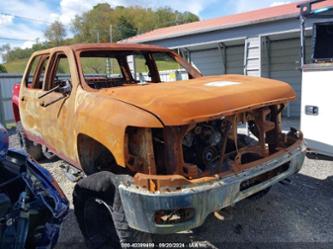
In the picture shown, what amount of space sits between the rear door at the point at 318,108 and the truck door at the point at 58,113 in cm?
325

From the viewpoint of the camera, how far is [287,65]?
1210 cm

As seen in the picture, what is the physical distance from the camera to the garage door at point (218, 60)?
13.6 m

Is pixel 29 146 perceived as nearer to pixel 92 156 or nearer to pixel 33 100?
pixel 33 100

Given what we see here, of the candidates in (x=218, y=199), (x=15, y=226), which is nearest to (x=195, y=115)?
(x=218, y=199)

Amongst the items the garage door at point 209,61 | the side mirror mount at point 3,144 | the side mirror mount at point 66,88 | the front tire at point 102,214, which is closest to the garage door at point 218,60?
the garage door at point 209,61

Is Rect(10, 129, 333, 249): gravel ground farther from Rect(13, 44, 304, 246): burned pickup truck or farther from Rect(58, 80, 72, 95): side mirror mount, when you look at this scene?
Rect(58, 80, 72, 95): side mirror mount

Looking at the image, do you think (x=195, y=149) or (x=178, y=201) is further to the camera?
(x=195, y=149)

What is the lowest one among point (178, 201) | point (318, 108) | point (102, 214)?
point (102, 214)

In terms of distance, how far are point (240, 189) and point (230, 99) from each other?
79 centimetres

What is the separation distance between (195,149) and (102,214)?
1.12 m

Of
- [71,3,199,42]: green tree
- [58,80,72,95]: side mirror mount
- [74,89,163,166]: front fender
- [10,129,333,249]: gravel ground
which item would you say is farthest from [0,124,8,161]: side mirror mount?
[71,3,199,42]: green tree

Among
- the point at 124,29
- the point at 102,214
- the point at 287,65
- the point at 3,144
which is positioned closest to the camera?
the point at 3,144

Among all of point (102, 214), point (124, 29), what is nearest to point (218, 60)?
point (102, 214)

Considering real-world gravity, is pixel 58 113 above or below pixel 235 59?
below
